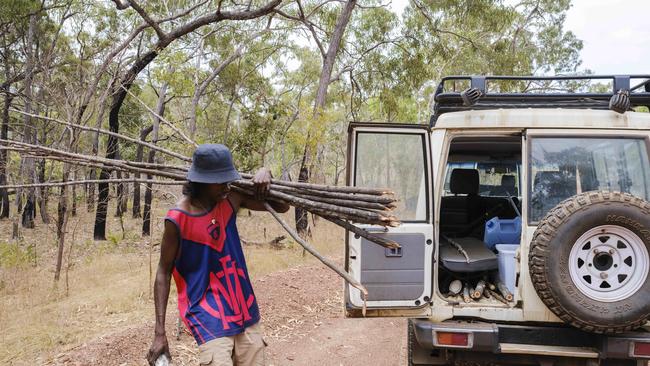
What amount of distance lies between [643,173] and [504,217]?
6.35 feet

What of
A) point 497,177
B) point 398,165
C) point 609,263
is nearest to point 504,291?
point 609,263

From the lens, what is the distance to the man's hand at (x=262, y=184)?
2.69 m

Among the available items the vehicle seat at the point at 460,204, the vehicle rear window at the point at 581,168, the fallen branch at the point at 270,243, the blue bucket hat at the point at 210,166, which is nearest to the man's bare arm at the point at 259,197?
the blue bucket hat at the point at 210,166

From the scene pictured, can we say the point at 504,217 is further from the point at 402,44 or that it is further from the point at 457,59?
the point at 457,59

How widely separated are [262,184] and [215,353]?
2.80ft

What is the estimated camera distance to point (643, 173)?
3426 millimetres

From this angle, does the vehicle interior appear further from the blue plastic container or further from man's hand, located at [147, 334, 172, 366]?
man's hand, located at [147, 334, 172, 366]

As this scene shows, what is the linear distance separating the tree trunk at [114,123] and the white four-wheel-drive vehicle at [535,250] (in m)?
4.45

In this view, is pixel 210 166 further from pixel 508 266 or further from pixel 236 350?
pixel 508 266

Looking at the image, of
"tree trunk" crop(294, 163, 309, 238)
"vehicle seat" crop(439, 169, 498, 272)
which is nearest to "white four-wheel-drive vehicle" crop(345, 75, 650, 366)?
"vehicle seat" crop(439, 169, 498, 272)

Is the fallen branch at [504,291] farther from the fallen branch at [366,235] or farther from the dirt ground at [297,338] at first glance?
the dirt ground at [297,338]

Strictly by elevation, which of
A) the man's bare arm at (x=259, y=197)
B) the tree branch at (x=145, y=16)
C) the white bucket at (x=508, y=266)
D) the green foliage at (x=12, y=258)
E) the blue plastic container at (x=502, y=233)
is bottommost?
the green foliage at (x=12, y=258)

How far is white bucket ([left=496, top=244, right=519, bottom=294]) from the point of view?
3.60 metres

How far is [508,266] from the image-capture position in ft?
12.1
